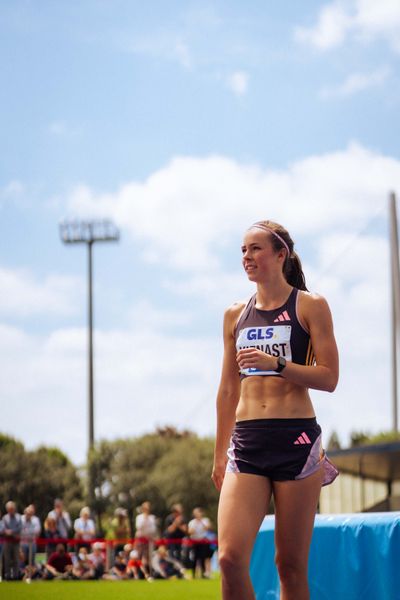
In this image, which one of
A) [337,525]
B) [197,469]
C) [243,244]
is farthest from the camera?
[197,469]

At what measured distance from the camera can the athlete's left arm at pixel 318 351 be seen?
4309mm

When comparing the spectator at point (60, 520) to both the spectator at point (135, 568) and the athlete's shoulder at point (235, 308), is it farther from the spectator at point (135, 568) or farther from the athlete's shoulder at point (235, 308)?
the athlete's shoulder at point (235, 308)

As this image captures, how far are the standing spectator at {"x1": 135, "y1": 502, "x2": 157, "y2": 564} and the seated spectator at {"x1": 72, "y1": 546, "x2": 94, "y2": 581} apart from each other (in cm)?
115

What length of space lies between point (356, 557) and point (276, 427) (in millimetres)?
2020

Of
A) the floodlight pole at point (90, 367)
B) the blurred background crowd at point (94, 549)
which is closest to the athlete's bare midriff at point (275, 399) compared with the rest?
the blurred background crowd at point (94, 549)

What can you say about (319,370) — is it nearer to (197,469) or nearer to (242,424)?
(242,424)

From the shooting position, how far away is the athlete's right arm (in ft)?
15.6

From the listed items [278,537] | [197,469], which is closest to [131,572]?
[278,537]

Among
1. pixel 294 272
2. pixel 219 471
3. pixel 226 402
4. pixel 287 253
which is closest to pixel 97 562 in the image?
→ pixel 219 471

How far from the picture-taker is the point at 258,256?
4613 mm

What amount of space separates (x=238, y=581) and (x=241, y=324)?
3.83 feet

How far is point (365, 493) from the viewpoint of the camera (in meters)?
36.8

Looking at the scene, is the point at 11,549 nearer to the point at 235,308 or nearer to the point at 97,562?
the point at 97,562

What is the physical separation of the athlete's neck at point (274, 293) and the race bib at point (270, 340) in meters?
0.13
